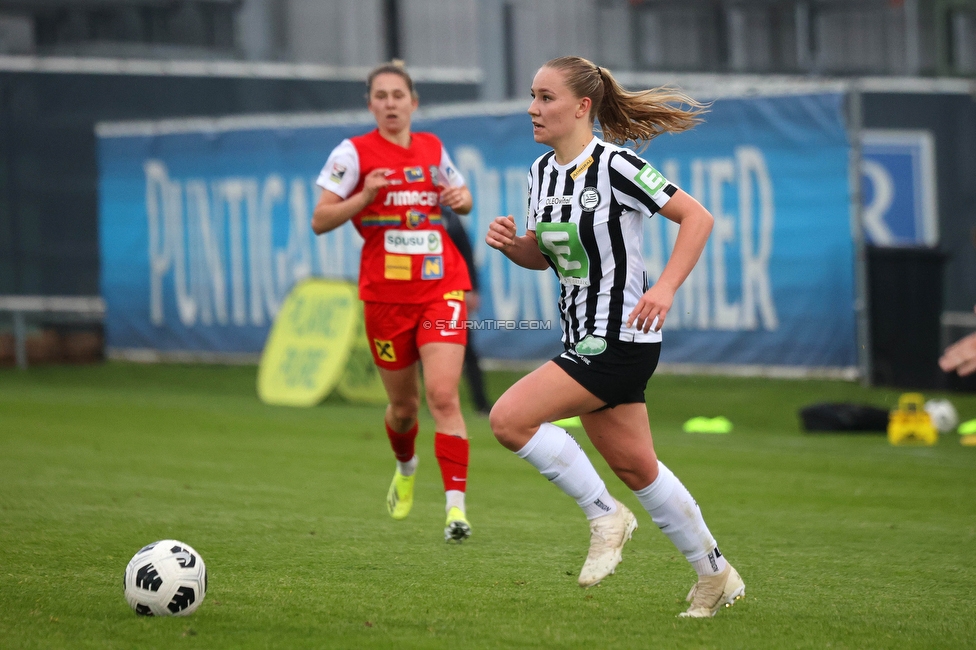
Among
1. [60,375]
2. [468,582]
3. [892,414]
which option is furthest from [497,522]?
[60,375]

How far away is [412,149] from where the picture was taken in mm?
7086

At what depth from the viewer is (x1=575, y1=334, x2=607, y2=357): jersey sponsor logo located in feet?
15.4

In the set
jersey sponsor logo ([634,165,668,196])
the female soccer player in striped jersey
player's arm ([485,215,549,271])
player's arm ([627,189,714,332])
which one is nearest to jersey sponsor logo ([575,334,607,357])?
the female soccer player in striped jersey

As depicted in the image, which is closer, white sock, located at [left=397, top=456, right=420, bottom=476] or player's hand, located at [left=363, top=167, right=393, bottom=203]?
player's hand, located at [left=363, top=167, right=393, bottom=203]

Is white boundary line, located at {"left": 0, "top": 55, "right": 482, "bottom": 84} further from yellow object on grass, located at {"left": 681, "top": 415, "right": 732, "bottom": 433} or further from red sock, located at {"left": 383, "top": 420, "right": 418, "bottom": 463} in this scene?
red sock, located at {"left": 383, "top": 420, "right": 418, "bottom": 463}

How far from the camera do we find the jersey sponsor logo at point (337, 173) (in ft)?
22.7

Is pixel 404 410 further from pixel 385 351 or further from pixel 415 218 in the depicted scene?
pixel 415 218

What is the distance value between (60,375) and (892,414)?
10.7m

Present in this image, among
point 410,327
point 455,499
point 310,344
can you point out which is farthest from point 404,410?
point 310,344

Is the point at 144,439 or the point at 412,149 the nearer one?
the point at 412,149

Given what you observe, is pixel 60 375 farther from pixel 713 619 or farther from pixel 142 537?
pixel 713 619

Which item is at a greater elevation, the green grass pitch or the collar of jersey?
the collar of jersey

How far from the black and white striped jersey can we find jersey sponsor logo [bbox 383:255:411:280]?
211 centimetres

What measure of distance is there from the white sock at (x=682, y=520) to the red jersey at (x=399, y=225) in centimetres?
240
